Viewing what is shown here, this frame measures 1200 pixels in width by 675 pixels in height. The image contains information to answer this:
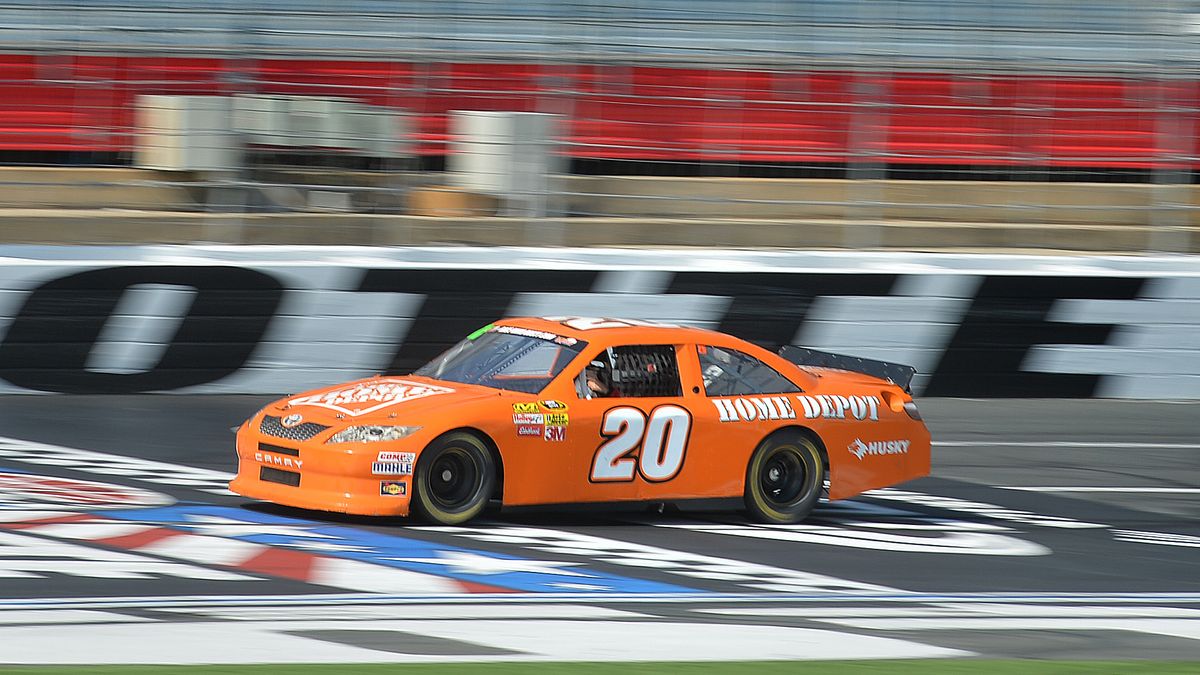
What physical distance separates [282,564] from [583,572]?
4.28 feet

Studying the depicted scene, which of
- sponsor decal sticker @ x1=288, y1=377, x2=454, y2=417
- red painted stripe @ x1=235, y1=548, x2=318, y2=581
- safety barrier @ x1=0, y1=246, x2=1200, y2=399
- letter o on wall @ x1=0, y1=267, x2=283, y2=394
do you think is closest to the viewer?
red painted stripe @ x1=235, y1=548, x2=318, y2=581

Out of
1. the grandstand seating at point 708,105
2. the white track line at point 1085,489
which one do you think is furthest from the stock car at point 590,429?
the grandstand seating at point 708,105

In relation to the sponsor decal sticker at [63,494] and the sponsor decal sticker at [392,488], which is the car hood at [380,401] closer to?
the sponsor decal sticker at [392,488]

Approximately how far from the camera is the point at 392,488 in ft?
25.7

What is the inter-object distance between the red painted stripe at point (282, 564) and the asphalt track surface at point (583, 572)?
0.02 metres

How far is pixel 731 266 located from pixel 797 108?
203 cm

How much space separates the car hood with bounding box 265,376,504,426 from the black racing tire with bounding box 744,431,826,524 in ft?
4.77

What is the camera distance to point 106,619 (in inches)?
233

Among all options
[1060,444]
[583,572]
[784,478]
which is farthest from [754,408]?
[1060,444]

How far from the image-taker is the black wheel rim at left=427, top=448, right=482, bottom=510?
802 cm

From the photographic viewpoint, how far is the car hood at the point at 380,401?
314 inches

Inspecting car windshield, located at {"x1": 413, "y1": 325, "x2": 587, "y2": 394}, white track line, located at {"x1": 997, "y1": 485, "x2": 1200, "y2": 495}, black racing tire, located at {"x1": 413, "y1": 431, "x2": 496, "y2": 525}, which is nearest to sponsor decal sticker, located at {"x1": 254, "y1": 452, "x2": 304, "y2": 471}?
black racing tire, located at {"x1": 413, "y1": 431, "x2": 496, "y2": 525}

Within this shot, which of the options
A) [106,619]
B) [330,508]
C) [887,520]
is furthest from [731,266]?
[106,619]

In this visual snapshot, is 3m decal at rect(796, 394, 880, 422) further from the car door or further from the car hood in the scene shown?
the car hood
